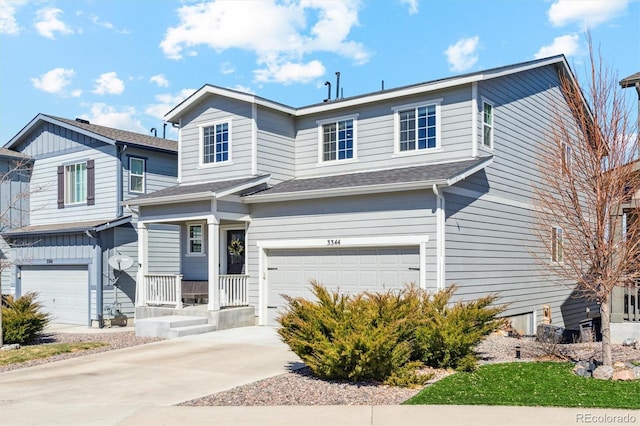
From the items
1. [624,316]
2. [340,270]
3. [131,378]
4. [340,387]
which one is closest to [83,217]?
[340,270]

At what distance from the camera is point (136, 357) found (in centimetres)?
1159

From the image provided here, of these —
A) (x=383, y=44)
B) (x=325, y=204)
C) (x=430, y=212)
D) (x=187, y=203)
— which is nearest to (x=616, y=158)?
(x=430, y=212)

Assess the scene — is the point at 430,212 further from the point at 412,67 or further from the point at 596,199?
Result: the point at 412,67

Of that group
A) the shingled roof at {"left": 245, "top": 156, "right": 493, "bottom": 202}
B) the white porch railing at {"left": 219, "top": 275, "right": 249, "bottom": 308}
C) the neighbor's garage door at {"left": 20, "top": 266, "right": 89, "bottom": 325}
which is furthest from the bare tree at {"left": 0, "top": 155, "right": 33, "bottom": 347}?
the shingled roof at {"left": 245, "top": 156, "right": 493, "bottom": 202}

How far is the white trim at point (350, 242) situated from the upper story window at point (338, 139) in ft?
10.1

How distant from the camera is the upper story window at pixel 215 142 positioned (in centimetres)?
1756

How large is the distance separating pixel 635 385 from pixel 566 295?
1207 centimetres

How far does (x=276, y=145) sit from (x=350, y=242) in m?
4.57

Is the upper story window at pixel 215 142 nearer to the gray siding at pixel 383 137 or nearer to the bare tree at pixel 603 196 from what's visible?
the gray siding at pixel 383 137

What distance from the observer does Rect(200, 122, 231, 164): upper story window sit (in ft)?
57.6

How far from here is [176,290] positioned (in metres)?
16.1

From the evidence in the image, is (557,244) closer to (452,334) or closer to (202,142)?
(452,334)

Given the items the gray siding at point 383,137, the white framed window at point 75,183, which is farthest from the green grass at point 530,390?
the white framed window at point 75,183

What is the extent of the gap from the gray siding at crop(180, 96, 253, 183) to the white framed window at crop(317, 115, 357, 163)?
2184 millimetres
